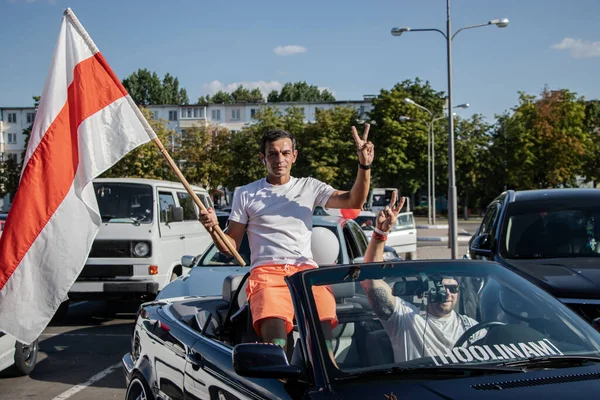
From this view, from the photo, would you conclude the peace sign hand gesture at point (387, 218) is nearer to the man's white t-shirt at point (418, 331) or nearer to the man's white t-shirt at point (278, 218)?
the man's white t-shirt at point (278, 218)

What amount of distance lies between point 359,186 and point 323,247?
1.03 metres

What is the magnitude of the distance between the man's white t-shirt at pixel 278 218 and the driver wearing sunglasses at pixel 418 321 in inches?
37.0

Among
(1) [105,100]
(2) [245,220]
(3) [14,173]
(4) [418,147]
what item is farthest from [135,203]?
(3) [14,173]

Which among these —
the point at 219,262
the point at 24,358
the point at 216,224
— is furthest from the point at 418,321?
the point at 219,262

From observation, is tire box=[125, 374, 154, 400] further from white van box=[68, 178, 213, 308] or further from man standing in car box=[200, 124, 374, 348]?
white van box=[68, 178, 213, 308]

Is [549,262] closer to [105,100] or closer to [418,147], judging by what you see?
[105,100]

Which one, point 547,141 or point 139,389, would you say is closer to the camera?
point 139,389

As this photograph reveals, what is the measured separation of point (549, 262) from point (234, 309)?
356cm

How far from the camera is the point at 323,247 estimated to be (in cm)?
545

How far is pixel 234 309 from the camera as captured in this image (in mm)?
4562

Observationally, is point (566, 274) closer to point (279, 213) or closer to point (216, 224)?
point (279, 213)

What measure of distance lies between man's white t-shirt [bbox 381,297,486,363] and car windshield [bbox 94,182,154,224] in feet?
27.4

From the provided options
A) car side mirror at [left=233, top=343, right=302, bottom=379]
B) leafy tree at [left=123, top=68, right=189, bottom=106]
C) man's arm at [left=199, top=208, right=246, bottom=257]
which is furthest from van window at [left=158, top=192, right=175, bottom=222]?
leafy tree at [left=123, top=68, right=189, bottom=106]

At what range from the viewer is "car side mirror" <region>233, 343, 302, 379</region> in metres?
2.99
